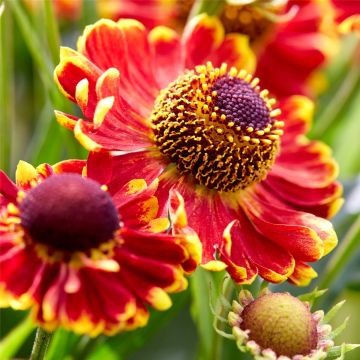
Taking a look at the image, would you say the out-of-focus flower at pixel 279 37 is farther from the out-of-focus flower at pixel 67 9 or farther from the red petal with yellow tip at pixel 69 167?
the red petal with yellow tip at pixel 69 167

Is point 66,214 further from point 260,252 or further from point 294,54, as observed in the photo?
point 294,54

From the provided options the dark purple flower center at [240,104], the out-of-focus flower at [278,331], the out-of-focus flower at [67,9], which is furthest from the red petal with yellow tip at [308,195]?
the out-of-focus flower at [67,9]

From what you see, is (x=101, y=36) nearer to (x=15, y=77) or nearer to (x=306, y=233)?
(x=306, y=233)

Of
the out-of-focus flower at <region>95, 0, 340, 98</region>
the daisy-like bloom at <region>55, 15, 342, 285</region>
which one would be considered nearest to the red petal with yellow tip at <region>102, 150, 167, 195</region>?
the daisy-like bloom at <region>55, 15, 342, 285</region>

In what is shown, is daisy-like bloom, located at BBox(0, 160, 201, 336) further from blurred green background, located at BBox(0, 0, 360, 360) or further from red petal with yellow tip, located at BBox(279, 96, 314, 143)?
red petal with yellow tip, located at BBox(279, 96, 314, 143)

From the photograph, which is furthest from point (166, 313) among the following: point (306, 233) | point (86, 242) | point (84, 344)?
point (86, 242)

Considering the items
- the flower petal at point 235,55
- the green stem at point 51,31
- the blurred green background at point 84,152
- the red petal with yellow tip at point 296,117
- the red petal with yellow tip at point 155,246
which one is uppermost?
the green stem at point 51,31

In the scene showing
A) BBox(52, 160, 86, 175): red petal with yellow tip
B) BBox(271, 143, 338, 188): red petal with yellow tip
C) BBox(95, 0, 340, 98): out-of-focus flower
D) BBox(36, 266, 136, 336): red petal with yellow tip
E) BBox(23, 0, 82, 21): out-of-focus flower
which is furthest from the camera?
BBox(23, 0, 82, 21): out-of-focus flower
